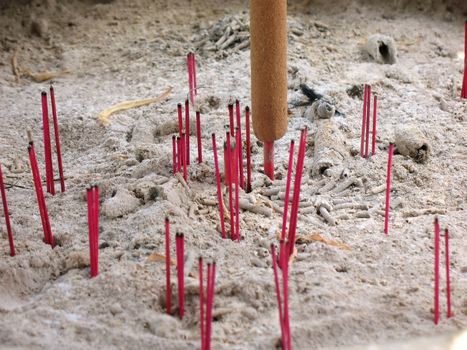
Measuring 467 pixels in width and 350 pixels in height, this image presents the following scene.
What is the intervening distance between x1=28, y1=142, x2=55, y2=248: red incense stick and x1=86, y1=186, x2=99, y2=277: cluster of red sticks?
0.22 meters

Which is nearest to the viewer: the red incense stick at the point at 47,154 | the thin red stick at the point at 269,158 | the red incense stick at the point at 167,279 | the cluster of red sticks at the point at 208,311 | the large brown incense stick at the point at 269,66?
the cluster of red sticks at the point at 208,311

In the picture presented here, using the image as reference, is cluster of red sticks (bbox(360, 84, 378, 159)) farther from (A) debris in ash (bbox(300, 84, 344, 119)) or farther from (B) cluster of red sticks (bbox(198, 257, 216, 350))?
(B) cluster of red sticks (bbox(198, 257, 216, 350))

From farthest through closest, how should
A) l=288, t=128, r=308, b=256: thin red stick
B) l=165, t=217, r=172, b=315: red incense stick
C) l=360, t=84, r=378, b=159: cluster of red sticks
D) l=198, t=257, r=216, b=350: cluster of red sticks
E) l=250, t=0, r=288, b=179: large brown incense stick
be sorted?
l=360, t=84, r=378, b=159: cluster of red sticks < l=250, t=0, r=288, b=179: large brown incense stick < l=288, t=128, r=308, b=256: thin red stick < l=165, t=217, r=172, b=315: red incense stick < l=198, t=257, r=216, b=350: cluster of red sticks

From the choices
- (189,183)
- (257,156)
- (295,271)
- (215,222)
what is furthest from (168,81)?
(295,271)

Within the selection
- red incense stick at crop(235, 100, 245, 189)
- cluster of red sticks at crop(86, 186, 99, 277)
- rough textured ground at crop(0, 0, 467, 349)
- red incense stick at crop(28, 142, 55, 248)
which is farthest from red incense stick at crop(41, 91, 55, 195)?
red incense stick at crop(235, 100, 245, 189)

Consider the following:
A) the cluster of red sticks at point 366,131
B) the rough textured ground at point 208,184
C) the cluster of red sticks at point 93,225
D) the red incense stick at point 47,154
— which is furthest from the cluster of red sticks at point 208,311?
the cluster of red sticks at point 366,131

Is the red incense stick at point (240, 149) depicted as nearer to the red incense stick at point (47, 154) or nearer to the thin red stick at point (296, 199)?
the thin red stick at point (296, 199)

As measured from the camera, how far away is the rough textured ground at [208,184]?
1888mm

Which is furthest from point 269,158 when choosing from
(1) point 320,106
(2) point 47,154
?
(2) point 47,154

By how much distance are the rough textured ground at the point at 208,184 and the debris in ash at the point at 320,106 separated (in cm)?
4

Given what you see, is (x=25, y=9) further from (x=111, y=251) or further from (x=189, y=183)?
(x=111, y=251)

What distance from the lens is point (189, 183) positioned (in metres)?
2.51

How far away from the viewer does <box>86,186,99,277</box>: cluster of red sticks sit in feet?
6.45

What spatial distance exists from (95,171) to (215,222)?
0.59 m
